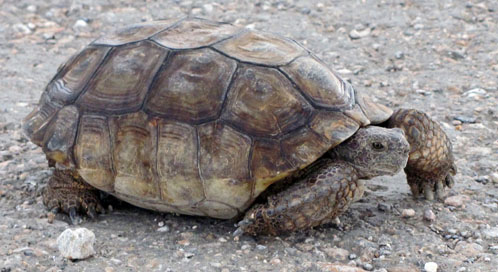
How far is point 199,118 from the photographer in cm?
363

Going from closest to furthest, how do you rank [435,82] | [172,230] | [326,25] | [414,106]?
[172,230] < [414,106] < [435,82] < [326,25]

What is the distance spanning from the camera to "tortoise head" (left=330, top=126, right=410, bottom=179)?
3.65 m

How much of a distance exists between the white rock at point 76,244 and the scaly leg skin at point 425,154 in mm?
1891

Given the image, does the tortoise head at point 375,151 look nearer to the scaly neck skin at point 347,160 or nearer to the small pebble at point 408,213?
the scaly neck skin at point 347,160

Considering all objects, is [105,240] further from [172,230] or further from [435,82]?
[435,82]

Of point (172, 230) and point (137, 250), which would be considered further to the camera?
point (172, 230)

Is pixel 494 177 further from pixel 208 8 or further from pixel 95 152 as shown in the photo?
pixel 208 8

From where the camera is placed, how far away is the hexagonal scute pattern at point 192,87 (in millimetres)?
3643

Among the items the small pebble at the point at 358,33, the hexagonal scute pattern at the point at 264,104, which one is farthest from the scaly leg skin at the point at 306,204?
the small pebble at the point at 358,33

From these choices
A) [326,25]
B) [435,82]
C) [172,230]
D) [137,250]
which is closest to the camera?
[137,250]

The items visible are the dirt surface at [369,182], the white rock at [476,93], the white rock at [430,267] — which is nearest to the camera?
the white rock at [430,267]

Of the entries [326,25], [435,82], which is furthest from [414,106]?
[326,25]

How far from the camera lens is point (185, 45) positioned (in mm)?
3877

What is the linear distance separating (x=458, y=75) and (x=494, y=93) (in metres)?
0.50
